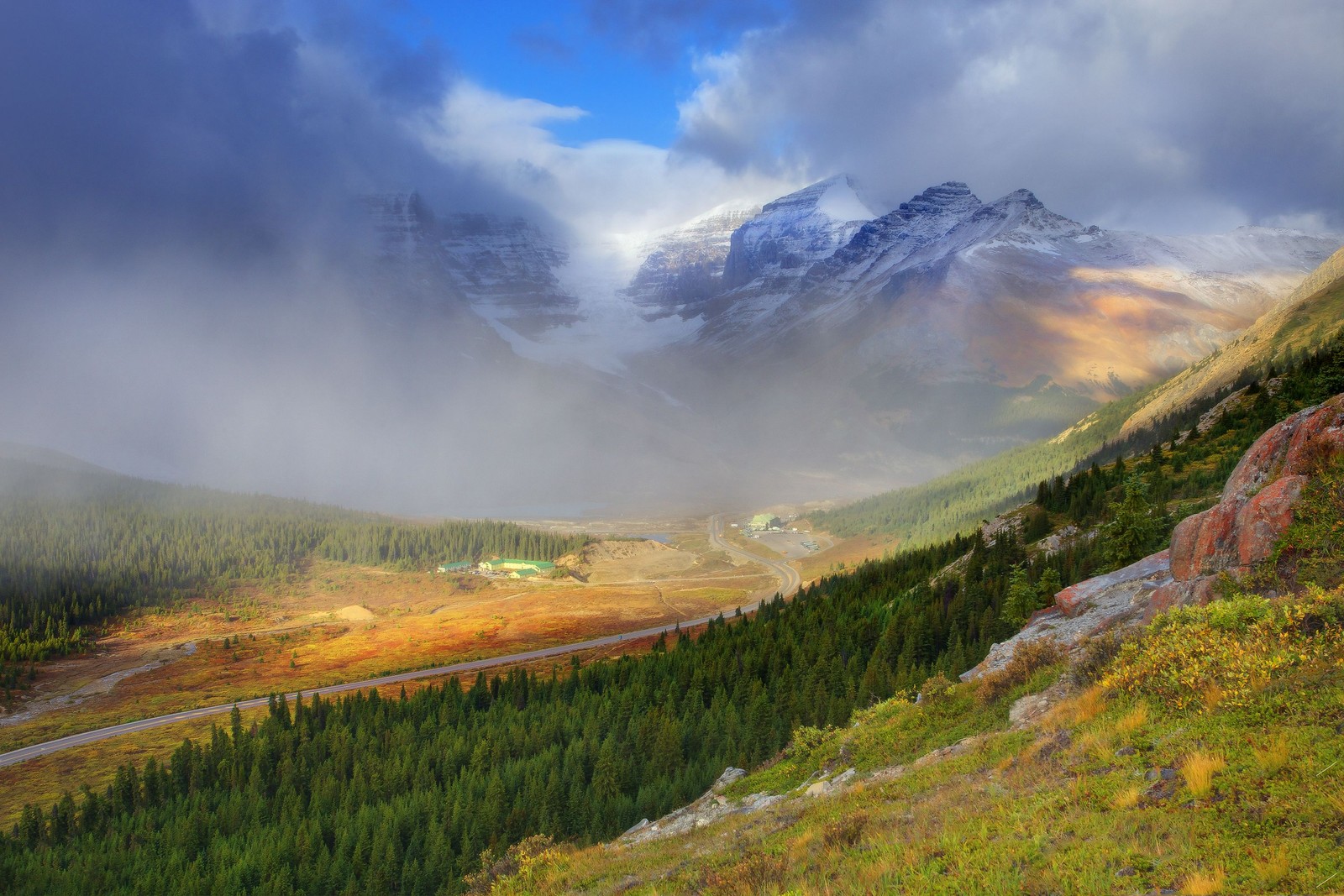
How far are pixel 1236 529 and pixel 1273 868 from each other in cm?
1601

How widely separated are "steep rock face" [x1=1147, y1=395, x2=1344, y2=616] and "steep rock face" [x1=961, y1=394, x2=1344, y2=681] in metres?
0.02

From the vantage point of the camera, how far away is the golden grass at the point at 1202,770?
10.9 m

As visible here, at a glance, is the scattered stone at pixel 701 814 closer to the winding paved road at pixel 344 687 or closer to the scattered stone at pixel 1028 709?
the scattered stone at pixel 1028 709

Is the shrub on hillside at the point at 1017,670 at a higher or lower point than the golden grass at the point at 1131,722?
lower

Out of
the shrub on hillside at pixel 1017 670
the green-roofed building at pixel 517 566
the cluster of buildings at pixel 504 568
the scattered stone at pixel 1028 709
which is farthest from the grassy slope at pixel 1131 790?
the green-roofed building at pixel 517 566

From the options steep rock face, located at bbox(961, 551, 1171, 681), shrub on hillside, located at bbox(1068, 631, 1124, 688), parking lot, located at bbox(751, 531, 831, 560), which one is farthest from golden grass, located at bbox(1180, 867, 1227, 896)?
parking lot, located at bbox(751, 531, 831, 560)

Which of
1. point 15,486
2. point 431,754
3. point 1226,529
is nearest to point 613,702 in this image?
point 431,754

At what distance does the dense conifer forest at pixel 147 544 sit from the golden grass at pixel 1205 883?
135 m

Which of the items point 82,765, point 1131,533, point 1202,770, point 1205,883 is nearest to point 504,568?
point 82,765

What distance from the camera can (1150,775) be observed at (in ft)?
40.1

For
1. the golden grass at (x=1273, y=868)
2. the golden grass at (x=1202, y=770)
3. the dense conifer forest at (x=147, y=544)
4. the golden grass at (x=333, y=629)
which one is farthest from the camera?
the dense conifer forest at (x=147, y=544)

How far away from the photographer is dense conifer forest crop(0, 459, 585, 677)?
120m

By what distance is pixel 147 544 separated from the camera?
15138cm

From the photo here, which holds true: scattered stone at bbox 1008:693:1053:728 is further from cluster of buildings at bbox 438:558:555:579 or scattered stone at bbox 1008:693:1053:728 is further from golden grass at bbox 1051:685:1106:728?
cluster of buildings at bbox 438:558:555:579
